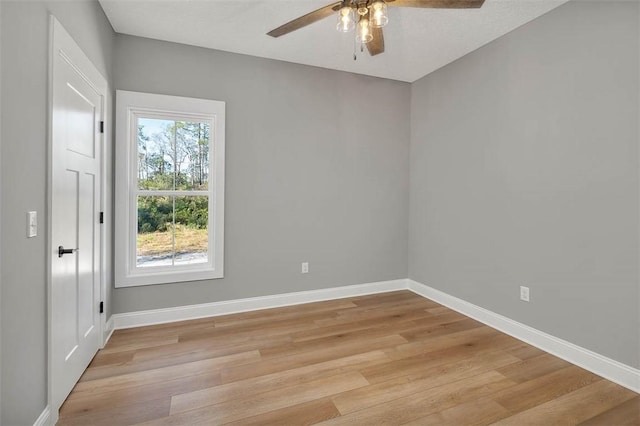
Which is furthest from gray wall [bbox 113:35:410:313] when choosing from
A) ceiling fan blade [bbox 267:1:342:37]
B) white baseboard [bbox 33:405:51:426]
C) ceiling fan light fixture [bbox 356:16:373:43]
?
ceiling fan light fixture [bbox 356:16:373:43]

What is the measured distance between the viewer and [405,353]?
248 centimetres

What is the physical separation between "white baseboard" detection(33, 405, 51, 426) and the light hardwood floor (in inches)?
5.0

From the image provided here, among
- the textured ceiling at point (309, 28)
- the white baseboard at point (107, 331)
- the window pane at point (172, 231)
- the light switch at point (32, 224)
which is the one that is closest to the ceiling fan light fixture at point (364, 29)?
the textured ceiling at point (309, 28)

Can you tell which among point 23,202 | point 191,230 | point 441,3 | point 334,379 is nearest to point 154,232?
point 191,230

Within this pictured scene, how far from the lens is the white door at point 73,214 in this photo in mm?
1693

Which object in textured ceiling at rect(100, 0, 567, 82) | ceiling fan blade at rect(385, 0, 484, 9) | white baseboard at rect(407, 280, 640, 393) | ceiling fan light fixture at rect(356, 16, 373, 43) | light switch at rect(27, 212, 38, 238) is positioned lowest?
white baseboard at rect(407, 280, 640, 393)

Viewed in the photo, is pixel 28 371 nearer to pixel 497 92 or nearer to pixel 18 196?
pixel 18 196

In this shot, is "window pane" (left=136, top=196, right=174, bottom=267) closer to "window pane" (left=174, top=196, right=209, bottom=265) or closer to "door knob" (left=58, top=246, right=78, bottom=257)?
"window pane" (left=174, top=196, right=209, bottom=265)

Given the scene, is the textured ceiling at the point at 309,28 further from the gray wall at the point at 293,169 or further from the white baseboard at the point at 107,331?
the white baseboard at the point at 107,331

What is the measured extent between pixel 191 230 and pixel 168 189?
0.47 metres

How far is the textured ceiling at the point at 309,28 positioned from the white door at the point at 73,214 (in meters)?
0.76

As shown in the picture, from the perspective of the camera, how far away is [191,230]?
321 cm

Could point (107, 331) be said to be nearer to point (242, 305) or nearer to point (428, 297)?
point (242, 305)

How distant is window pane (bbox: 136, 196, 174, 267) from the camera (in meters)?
3.04
